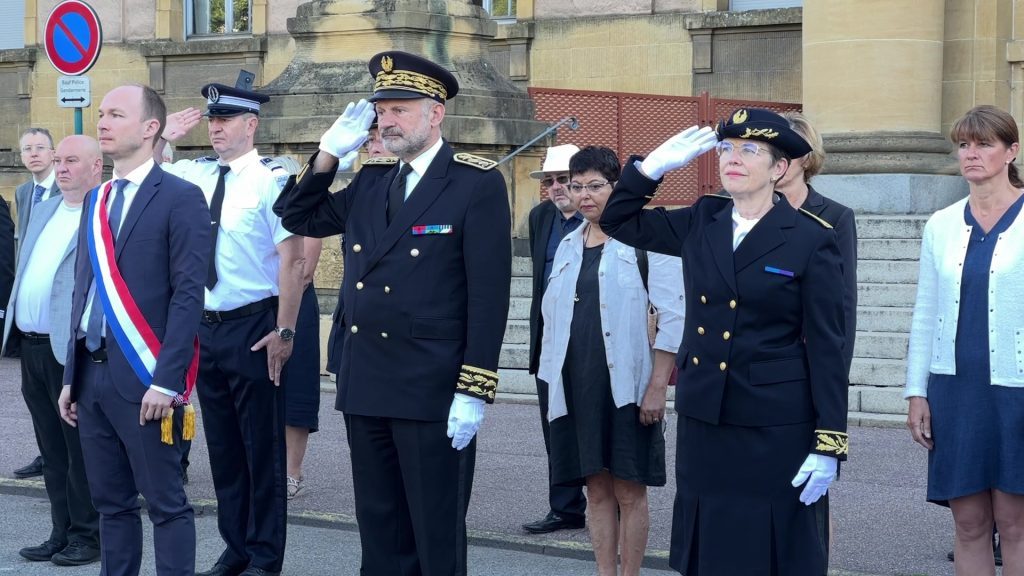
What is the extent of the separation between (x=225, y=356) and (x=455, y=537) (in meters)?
1.86

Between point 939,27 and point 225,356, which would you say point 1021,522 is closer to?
point 225,356

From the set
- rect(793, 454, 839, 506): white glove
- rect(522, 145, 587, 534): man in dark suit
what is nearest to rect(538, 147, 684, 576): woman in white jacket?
rect(522, 145, 587, 534): man in dark suit

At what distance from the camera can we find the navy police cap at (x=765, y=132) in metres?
5.21

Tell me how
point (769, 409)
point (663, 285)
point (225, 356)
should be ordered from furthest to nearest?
point (225, 356) < point (663, 285) < point (769, 409)

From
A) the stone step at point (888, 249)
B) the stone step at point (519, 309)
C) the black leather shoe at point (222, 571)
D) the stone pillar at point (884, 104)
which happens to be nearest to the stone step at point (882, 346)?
the stone step at point (888, 249)

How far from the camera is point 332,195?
589 cm

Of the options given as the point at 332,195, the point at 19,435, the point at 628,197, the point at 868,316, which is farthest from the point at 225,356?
the point at 868,316

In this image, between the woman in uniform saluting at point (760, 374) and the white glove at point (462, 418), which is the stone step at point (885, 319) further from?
the white glove at point (462, 418)

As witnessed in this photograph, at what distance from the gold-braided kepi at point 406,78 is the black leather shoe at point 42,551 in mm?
3247

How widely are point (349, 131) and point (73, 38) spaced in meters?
8.04

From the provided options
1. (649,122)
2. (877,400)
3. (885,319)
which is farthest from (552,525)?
(649,122)

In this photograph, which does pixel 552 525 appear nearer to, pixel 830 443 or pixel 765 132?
pixel 830 443

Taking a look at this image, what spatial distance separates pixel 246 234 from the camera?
281 inches

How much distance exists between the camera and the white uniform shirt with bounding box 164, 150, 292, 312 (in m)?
7.10
